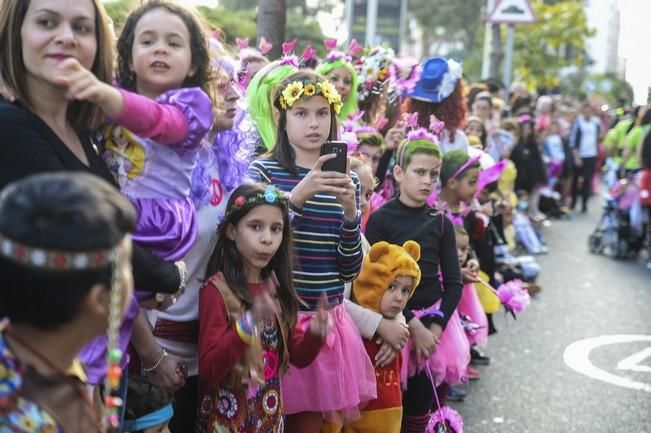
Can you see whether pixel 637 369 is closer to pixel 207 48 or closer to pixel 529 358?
pixel 529 358

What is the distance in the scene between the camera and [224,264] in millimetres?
2957

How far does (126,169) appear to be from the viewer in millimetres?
2496

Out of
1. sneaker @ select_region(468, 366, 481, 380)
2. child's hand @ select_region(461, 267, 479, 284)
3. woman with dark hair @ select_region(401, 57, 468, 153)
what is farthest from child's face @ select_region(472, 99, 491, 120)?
child's hand @ select_region(461, 267, 479, 284)

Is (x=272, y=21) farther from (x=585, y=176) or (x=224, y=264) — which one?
(x=585, y=176)

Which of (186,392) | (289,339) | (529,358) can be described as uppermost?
(289,339)

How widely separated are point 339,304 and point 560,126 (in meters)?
13.1

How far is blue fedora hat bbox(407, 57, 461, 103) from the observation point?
5758mm

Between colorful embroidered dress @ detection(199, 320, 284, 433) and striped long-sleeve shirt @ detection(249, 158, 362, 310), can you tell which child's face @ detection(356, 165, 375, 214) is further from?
colorful embroidered dress @ detection(199, 320, 284, 433)

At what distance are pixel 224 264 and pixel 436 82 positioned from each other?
3.27m

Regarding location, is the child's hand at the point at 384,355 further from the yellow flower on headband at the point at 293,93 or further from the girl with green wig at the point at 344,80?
the girl with green wig at the point at 344,80

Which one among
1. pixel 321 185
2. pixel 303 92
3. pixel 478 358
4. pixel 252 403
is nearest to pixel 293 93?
pixel 303 92

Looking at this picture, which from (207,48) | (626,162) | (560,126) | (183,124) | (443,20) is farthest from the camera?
(443,20)

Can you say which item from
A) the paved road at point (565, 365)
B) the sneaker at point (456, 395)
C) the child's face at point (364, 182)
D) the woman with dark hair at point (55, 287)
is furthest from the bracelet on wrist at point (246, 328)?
the sneaker at point (456, 395)

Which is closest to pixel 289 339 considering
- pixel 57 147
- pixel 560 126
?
pixel 57 147
